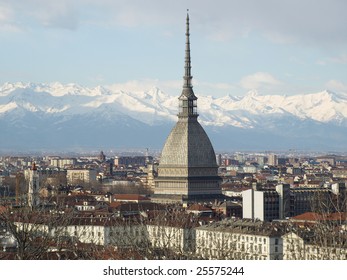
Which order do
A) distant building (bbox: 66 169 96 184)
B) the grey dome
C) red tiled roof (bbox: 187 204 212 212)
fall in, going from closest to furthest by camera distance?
red tiled roof (bbox: 187 204 212 212), the grey dome, distant building (bbox: 66 169 96 184)

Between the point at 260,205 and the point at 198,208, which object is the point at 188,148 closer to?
the point at 198,208

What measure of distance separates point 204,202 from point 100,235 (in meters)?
50.5

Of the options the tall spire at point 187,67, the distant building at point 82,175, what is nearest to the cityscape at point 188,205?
the tall spire at point 187,67

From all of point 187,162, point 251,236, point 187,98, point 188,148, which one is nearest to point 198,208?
point 187,162

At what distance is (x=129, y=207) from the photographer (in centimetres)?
10081

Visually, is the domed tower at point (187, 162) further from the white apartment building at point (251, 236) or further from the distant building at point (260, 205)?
the white apartment building at point (251, 236)

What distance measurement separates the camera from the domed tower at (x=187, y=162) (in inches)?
4970

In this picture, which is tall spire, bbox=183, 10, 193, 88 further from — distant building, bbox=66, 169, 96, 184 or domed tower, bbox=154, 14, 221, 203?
distant building, bbox=66, 169, 96, 184

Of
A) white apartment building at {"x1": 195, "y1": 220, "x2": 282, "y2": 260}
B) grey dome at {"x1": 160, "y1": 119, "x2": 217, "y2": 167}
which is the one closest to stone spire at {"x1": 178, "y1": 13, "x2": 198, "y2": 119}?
grey dome at {"x1": 160, "y1": 119, "x2": 217, "y2": 167}

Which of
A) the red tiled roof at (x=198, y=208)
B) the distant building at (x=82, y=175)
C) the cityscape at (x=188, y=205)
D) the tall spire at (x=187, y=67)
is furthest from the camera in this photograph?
the distant building at (x=82, y=175)

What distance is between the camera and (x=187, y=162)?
422 ft

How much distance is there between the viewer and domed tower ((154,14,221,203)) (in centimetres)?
12625
